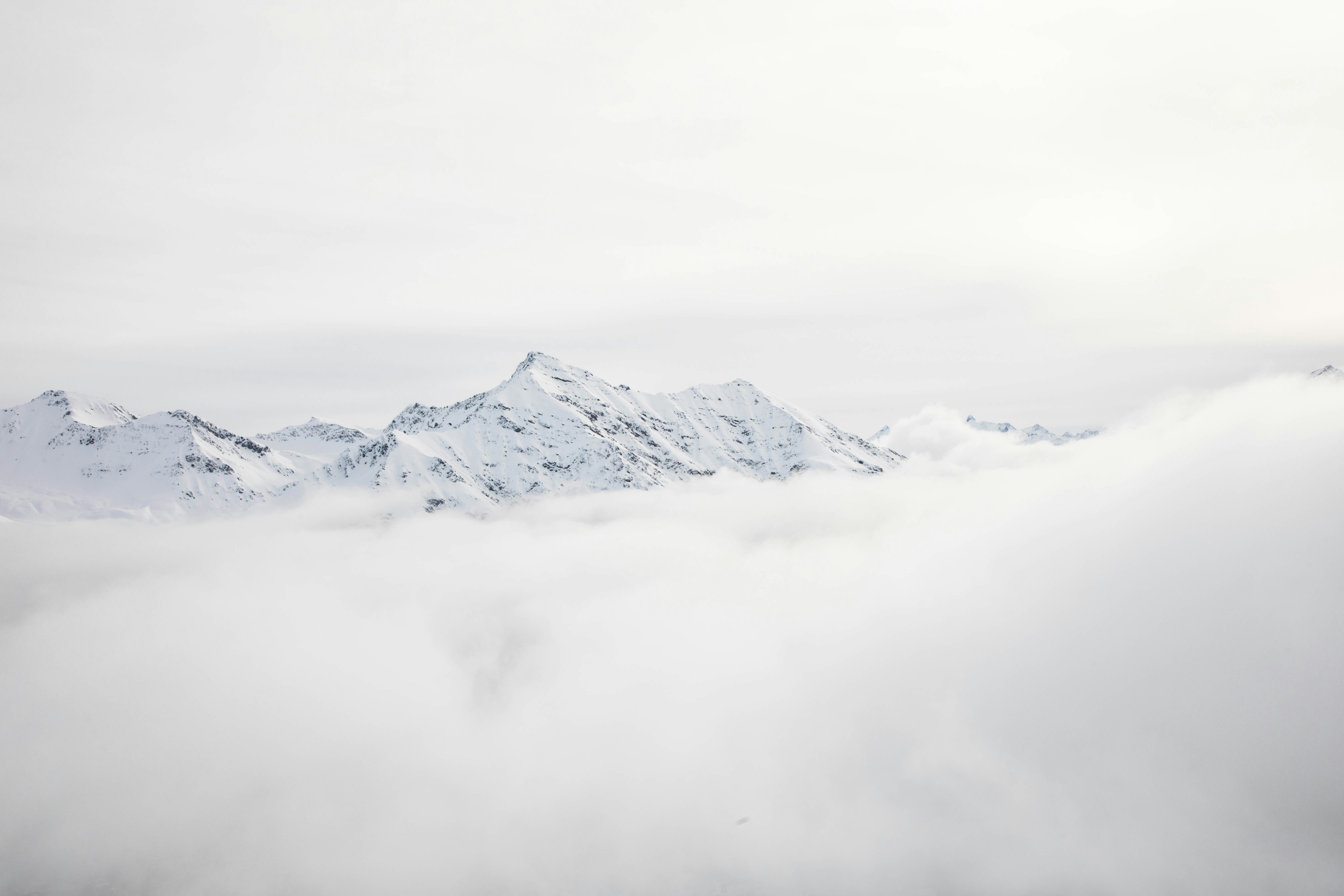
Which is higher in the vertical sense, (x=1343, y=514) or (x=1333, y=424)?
(x=1333, y=424)

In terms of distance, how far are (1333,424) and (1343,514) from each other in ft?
89.9

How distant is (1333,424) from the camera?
7707 inches

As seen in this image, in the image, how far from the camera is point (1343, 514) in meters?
200
